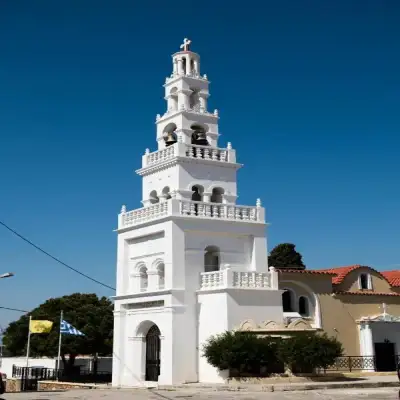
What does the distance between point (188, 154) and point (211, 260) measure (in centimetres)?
551

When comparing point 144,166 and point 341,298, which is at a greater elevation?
point 144,166

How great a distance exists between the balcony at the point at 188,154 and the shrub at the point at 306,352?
10117mm

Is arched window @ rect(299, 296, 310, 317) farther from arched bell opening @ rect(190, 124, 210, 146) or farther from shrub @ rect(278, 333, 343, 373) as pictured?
arched bell opening @ rect(190, 124, 210, 146)

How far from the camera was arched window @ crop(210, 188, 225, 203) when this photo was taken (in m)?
32.2

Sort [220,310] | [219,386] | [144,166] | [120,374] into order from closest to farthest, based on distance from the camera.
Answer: [219,386] < [220,310] < [120,374] < [144,166]

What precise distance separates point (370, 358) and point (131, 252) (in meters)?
14.1

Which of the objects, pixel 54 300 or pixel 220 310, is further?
pixel 54 300

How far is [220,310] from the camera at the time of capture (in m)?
28.1

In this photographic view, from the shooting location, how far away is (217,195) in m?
32.3

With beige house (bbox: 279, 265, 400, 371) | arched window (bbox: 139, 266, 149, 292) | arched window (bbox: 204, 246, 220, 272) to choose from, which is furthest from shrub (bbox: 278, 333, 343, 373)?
arched window (bbox: 139, 266, 149, 292)

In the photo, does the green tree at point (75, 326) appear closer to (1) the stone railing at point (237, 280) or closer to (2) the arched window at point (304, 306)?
(2) the arched window at point (304, 306)

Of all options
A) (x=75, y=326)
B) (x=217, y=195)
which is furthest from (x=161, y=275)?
(x=75, y=326)

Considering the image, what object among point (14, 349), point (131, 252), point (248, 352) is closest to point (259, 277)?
point (248, 352)

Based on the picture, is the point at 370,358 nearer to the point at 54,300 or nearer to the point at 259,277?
the point at 259,277
